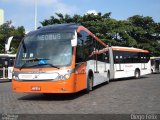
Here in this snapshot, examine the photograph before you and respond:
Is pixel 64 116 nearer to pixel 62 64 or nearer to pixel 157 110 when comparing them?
pixel 157 110

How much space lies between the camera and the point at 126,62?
1044 inches

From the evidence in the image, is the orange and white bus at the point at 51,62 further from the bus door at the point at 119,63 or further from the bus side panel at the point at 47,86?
the bus door at the point at 119,63

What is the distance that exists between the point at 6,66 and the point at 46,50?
16158mm

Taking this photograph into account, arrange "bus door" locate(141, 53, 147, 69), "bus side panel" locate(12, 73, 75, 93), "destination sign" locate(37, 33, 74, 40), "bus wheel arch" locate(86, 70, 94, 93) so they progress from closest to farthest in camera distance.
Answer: "bus side panel" locate(12, 73, 75, 93)
"destination sign" locate(37, 33, 74, 40)
"bus wheel arch" locate(86, 70, 94, 93)
"bus door" locate(141, 53, 147, 69)

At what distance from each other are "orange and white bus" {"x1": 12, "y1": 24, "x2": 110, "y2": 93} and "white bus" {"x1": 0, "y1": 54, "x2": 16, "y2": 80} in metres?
14.5

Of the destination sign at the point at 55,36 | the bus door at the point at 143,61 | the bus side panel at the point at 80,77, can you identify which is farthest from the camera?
the bus door at the point at 143,61

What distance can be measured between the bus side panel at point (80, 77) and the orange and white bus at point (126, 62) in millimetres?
8973

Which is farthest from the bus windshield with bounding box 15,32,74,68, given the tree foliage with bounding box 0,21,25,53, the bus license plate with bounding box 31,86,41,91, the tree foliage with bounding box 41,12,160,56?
the tree foliage with bounding box 0,21,25,53

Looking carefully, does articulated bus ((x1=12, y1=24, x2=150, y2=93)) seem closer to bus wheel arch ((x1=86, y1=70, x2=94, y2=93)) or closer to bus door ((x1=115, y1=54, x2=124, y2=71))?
bus wheel arch ((x1=86, y1=70, x2=94, y2=93))

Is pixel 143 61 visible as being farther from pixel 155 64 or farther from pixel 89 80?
pixel 155 64

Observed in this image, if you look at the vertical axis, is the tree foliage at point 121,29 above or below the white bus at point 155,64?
above

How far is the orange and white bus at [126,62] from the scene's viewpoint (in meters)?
24.6

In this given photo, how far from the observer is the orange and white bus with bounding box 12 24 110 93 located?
12.3 meters

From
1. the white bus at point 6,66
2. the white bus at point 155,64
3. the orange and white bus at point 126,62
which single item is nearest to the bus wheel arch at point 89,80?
the orange and white bus at point 126,62
